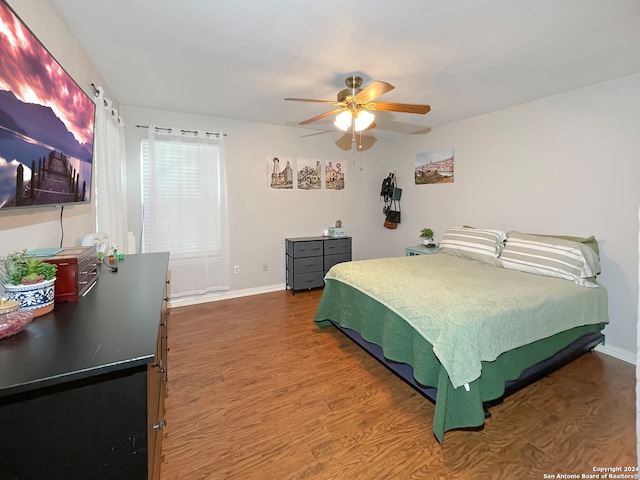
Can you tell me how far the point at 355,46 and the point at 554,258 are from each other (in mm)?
2380

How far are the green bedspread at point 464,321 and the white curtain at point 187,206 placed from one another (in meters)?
1.97

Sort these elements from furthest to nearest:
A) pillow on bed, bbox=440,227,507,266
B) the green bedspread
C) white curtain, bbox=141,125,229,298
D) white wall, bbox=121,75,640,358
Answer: white curtain, bbox=141,125,229,298, pillow on bed, bbox=440,227,507,266, white wall, bbox=121,75,640,358, the green bedspread

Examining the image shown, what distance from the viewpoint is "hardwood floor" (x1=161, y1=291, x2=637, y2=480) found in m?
1.46

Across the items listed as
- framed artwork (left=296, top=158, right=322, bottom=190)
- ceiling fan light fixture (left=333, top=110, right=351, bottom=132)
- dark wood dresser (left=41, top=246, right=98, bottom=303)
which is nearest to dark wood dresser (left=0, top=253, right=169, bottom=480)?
dark wood dresser (left=41, top=246, right=98, bottom=303)

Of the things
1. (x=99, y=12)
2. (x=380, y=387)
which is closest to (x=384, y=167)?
(x=380, y=387)

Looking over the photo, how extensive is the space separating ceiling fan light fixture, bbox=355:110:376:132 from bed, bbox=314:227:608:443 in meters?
1.28

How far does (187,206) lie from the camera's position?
3613 mm

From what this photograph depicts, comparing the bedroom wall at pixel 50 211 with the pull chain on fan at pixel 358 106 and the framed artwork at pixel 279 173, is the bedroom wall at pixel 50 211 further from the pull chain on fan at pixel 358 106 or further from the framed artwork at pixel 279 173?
the framed artwork at pixel 279 173

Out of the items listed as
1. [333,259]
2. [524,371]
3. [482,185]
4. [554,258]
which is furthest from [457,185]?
[524,371]

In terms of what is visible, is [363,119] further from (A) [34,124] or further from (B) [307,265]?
(B) [307,265]

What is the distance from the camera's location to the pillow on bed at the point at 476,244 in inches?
118

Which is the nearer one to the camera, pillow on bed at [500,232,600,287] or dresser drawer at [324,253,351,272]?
pillow on bed at [500,232,600,287]

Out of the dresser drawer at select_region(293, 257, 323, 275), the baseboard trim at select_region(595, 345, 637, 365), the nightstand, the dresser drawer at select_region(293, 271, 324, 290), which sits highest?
the nightstand

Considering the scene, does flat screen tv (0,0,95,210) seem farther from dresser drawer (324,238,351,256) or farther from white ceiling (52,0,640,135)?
dresser drawer (324,238,351,256)
